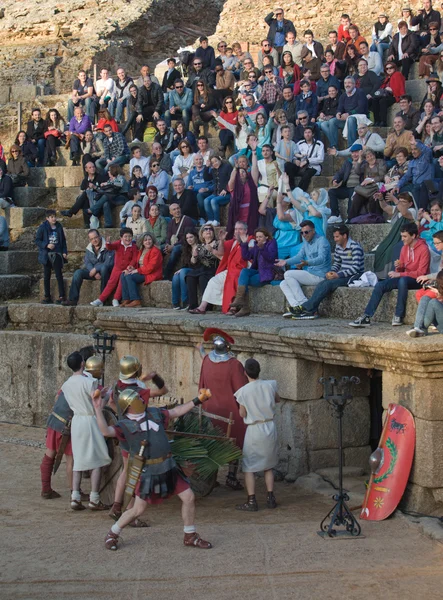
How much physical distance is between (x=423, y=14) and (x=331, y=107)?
3.01 meters

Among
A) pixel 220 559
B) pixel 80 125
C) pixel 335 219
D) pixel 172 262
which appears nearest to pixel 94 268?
pixel 172 262

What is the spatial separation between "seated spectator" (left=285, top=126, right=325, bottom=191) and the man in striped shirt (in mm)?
3402

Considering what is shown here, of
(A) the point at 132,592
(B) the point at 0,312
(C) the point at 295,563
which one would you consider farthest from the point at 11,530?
(B) the point at 0,312

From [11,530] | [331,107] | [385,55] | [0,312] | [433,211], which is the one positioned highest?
[385,55]

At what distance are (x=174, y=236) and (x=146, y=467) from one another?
6.28 m

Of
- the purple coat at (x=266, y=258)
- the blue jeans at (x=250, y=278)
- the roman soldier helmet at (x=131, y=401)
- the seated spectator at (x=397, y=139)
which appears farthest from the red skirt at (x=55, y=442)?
the seated spectator at (x=397, y=139)

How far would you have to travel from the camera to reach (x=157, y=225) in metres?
14.0

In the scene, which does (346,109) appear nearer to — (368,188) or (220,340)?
(368,188)

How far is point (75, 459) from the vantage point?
908 cm

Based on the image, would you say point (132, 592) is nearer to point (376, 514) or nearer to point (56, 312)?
point (376, 514)

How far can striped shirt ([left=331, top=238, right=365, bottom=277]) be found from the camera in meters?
10.4

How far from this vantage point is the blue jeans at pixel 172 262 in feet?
43.1

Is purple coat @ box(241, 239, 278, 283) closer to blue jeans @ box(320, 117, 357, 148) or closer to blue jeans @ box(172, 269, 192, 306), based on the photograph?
blue jeans @ box(172, 269, 192, 306)

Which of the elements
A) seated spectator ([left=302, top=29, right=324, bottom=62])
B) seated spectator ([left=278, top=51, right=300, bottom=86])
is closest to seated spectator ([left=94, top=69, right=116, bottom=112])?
seated spectator ([left=278, top=51, right=300, bottom=86])
